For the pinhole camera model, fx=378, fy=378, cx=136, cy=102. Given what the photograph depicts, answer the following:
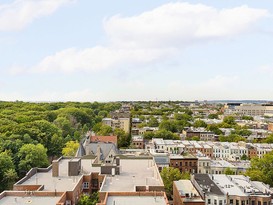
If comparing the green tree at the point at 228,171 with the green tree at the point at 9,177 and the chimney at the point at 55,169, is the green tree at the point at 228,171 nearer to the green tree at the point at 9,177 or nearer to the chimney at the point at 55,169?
the chimney at the point at 55,169

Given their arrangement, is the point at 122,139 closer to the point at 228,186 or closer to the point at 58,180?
the point at 228,186

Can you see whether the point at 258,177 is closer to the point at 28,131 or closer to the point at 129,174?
the point at 129,174

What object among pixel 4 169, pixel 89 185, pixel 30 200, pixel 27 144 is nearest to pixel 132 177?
pixel 89 185

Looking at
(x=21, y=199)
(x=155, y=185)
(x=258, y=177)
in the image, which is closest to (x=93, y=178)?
(x=155, y=185)

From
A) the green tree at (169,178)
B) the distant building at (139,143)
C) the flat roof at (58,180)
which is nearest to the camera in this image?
the flat roof at (58,180)

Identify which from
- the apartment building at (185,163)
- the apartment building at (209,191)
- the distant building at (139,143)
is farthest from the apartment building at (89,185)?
the distant building at (139,143)

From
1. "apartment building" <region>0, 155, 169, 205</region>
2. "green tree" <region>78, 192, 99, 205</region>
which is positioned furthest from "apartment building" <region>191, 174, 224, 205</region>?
"green tree" <region>78, 192, 99, 205</region>

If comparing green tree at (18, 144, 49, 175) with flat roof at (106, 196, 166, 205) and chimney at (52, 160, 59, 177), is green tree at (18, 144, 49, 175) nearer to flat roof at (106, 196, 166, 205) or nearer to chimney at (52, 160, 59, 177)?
chimney at (52, 160, 59, 177)

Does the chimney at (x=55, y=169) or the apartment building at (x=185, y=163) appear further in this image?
the apartment building at (x=185, y=163)
